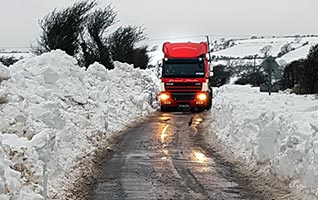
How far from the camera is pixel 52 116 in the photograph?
1244cm

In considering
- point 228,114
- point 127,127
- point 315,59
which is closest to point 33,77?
point 127,127

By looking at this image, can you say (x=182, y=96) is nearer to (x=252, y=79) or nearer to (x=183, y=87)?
(x=183, y=87)

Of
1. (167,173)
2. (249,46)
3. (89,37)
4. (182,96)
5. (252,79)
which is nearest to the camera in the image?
(167,173)

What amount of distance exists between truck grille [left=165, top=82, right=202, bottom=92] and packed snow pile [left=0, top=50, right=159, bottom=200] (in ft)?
5.00

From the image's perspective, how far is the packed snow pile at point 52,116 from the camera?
26.5 feet

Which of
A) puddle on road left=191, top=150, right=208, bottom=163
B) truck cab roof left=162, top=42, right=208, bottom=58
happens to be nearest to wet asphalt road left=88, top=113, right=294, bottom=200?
puddle on road left=191, top=150, right=208, bottom=163

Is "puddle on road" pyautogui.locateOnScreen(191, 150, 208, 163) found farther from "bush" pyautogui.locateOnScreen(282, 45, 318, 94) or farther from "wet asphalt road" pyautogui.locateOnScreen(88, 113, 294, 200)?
"bush" pyautogui.locateOnScreen(282, 45, 318, 94)

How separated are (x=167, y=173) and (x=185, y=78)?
1682 cm

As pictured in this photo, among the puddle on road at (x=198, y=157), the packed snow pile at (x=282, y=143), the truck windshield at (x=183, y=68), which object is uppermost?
the truck windshield at (x=183, y=68)

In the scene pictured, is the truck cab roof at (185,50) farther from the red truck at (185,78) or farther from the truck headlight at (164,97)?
the truck headlight at (164,97)

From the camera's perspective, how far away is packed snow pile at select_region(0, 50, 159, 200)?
806 centimetres

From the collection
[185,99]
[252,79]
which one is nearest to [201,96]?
[185,99]

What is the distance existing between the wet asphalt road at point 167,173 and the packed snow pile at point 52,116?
88 centimetres

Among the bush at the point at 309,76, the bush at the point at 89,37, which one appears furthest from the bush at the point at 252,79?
the bush at the point at 309,76
